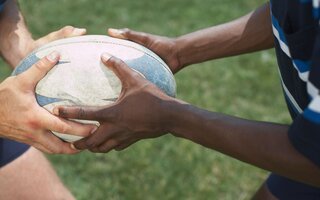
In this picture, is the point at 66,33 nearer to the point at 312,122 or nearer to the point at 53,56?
the point at 53,56

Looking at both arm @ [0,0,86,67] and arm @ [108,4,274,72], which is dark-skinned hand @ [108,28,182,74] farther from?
arm @ [0,0,86,67]

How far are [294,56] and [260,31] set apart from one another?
0.73m

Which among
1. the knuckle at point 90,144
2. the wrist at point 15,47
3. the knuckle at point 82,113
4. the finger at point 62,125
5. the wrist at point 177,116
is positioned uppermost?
the wrist at point 177,116

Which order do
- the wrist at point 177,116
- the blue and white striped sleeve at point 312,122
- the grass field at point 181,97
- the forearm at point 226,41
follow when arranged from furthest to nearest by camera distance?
the grass field at point 181,97 < the forearm at point 226,41 < the wrist at point 177,116 < the blue and white striped sleeve at point 312,122

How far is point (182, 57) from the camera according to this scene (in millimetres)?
2713

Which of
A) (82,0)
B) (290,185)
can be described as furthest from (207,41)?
A: (82,0)

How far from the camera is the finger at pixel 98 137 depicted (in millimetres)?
2104

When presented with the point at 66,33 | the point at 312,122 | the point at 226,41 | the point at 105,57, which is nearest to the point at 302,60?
the point at 312,122

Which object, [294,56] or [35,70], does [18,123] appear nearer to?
[35,70]

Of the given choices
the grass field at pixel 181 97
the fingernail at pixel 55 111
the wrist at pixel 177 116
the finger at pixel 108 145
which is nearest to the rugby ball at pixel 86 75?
the fingernail at pixel 55 111

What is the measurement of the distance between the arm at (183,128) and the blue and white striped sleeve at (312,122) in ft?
0.14

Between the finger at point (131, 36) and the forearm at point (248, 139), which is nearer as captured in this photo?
the forearm at point (248, 139)

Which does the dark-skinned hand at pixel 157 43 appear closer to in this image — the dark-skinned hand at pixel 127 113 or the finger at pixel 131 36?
the finger at pixel 131 36

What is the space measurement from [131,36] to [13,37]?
24.6 inches
